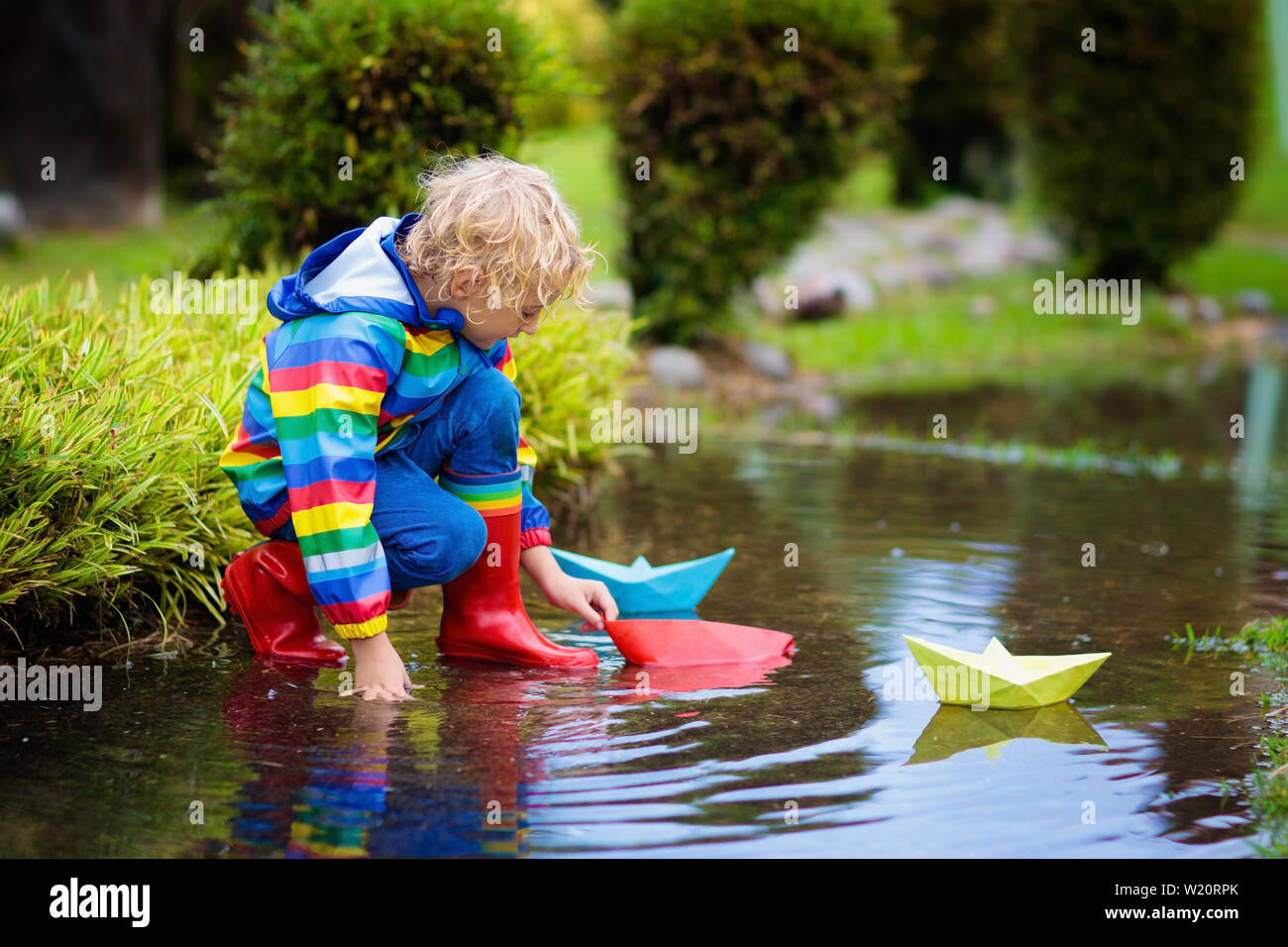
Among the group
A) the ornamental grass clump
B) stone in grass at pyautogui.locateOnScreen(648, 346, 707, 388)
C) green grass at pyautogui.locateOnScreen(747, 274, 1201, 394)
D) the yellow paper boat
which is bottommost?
the yellow paper boat

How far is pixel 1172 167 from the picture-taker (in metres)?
13.3

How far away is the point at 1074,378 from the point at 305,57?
23.0ft

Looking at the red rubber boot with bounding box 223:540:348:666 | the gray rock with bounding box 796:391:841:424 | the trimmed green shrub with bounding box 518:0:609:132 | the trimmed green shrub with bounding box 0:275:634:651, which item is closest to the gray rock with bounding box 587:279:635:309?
the trimmed green shrub with bounding box 518:0:609:132

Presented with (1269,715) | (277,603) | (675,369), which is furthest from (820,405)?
(277,603)

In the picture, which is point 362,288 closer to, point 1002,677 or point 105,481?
point 105,481

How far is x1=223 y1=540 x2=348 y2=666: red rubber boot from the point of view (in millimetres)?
3234

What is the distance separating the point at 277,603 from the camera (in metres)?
3.30

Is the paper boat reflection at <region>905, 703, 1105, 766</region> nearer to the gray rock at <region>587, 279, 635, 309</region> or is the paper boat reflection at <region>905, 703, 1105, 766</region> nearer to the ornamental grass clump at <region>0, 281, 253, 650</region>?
the ornamental grass clump at <region>0, 281, 253, 650</region>

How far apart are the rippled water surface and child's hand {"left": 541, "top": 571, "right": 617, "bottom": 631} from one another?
5.8 inches

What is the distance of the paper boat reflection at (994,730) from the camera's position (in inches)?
112

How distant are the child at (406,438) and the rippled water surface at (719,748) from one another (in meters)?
0.16

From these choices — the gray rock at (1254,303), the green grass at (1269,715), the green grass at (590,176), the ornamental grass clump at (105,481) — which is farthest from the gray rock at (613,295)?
the gray rock at (1254,303)
